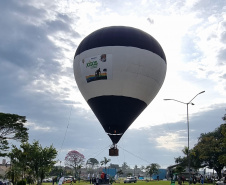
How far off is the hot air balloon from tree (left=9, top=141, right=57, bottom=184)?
838 inches

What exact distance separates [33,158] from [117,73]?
2856 centimetres

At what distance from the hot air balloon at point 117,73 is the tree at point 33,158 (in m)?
21.3

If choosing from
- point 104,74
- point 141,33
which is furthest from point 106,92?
point 141,33

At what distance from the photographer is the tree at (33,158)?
52.8 metres

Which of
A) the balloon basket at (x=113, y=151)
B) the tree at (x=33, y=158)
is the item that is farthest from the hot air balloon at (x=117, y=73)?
the tree at (x=33, y=158)

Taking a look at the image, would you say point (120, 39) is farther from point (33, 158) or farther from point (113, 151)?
point (33, 158)

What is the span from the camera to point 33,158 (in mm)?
53062

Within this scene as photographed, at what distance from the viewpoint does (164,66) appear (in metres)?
39.6

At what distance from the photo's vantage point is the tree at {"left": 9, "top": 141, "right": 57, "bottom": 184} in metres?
52.8

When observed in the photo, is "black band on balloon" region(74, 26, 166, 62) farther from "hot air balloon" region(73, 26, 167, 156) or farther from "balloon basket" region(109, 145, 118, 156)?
"balloon basket" region(109, 145, 118, 156)

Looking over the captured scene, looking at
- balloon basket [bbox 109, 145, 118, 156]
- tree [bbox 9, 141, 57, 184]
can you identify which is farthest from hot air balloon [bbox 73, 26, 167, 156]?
tree [bbox 9, 141, 57, 184]

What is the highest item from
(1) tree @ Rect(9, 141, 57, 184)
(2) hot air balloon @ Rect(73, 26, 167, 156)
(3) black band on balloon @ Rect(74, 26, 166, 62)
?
(3) black band on balloon @ Rect(74, 26, 166, 62)

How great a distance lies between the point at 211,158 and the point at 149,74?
4559cm

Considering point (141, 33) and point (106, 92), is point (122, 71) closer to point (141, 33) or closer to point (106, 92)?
point (106, 92)
